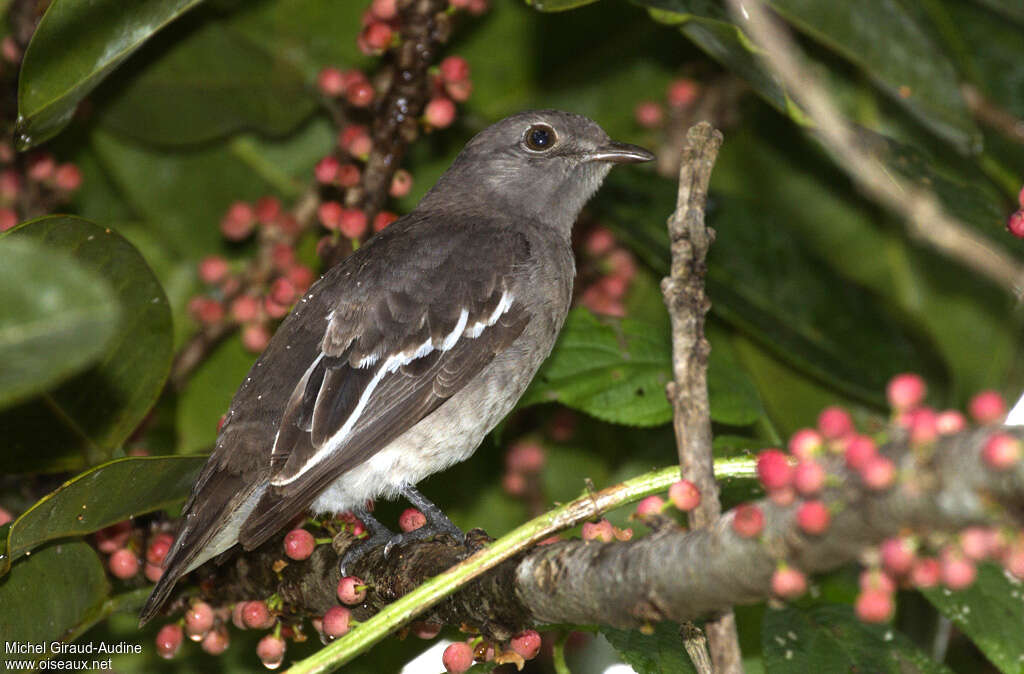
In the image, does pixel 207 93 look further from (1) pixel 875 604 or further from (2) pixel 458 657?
(1) pixel 875 604

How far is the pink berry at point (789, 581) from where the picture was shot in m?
1.74

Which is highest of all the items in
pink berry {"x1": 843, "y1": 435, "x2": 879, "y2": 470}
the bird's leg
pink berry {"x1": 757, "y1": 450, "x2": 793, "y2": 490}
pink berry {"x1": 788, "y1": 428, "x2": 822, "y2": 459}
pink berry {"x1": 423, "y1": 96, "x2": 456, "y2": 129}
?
pink berry {"x1": 843, "y1": 435, "x2": 879, "y2": 470}

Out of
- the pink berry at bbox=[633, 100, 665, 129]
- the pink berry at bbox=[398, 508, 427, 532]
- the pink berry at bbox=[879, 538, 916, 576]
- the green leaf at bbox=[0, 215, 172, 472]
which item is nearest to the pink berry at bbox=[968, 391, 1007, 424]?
the pink berry at bbox=[879, 538, 916, 576]

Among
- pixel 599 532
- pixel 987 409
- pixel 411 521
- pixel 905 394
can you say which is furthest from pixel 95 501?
pixel 987 409

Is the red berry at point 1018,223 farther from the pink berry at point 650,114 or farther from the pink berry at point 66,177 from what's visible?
the pink berry at point 66,177

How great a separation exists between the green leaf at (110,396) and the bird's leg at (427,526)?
91 centimetres

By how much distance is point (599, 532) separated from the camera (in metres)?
2.50

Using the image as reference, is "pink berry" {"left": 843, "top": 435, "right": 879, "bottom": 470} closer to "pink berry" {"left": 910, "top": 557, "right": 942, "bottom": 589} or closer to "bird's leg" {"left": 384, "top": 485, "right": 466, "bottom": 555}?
"pink berry" {"left": 910, "top": 557, "right": 942, "bottom": 589}

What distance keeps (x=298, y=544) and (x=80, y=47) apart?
1.58 meters

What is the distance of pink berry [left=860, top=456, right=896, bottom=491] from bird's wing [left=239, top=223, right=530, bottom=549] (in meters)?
2.14

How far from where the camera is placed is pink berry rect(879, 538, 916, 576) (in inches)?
62.0

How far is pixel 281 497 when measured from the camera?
3361 millimetres

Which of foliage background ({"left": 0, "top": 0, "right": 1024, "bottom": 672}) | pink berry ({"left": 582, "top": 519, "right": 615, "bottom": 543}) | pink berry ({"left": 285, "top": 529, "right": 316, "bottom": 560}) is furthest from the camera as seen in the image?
pink berry ({"left": 285, "top": 529, "right": 316, "bottom": 560})

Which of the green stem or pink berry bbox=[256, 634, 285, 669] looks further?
pink berry bbox=[256, 634, 285, 669]
